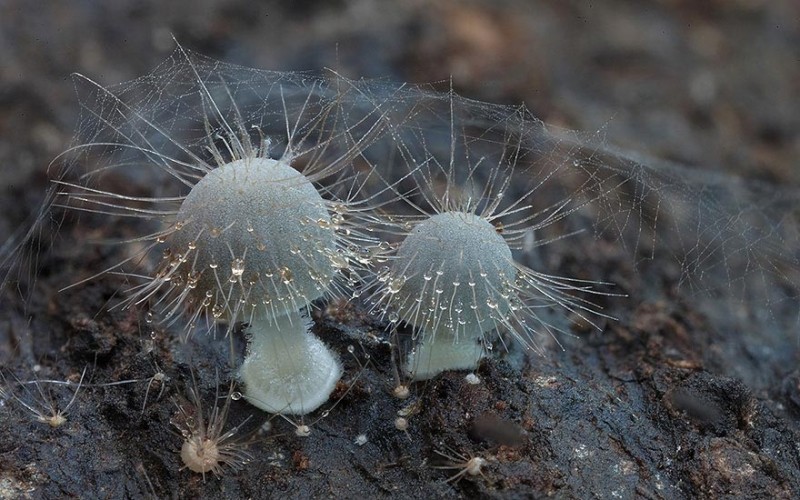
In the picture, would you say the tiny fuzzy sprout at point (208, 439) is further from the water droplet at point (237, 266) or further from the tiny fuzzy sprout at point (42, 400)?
the water droplet at point (237, 266)

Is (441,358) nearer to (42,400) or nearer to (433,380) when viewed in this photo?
(433,380)

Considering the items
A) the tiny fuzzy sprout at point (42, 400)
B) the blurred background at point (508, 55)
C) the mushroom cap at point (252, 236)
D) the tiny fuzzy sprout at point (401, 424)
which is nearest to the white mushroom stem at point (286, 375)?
the tiny fuzzy sprout at point (401, 424)

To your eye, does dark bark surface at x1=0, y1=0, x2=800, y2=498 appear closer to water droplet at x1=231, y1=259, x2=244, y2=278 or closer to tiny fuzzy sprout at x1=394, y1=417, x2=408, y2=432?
tiny fuzzy sprout at x1=394, y1=417, x2=408, y2=432

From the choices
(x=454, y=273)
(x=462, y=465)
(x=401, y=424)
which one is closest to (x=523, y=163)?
(x=454, y=273)

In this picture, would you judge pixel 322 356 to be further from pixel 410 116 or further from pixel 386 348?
pixel 410 116

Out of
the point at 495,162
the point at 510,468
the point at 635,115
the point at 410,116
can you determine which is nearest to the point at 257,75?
the point at 410,116

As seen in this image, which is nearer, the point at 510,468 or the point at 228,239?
the point at 228,239
